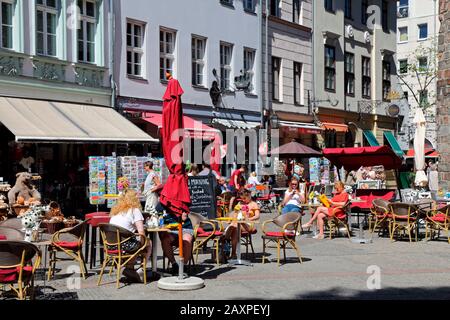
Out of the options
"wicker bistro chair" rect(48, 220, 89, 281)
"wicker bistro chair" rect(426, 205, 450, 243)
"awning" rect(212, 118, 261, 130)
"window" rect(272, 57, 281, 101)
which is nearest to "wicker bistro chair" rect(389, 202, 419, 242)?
"wicker bistro chair" rect(426, 205, 450, 243)

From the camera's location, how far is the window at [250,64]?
27.4 meters

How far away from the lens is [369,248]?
1334cm

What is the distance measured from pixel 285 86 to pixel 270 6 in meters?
3.49

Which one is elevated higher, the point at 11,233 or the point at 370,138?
the point at 370,138

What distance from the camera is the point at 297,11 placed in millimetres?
30703

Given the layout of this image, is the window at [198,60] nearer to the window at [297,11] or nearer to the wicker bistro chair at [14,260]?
the window at [297,11]

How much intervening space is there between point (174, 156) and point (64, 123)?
9.21 metres

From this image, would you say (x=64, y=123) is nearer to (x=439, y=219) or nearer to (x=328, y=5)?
(x=439, y=219)

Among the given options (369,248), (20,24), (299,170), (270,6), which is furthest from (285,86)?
(369,248)

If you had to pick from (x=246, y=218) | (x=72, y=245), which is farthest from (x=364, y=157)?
(x=72, y=245)

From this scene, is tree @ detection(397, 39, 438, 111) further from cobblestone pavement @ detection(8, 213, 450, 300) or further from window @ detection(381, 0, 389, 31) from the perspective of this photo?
cobblestone pavement @ detection(8, 213, 450, 300)

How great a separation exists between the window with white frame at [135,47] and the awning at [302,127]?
8.16m

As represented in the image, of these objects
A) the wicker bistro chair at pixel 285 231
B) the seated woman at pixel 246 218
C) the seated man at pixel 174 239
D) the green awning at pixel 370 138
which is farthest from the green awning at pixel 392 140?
the seated man at pixel 174 239

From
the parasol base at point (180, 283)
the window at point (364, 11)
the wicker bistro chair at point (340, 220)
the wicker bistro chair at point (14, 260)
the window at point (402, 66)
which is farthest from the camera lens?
the window at point (402, 66)
